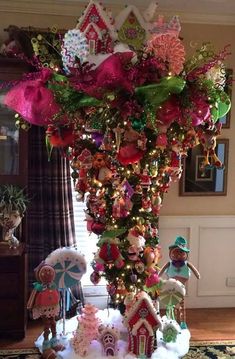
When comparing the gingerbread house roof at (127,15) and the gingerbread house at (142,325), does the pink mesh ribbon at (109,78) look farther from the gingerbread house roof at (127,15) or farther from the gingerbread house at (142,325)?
the gingerbread house at (142,325)

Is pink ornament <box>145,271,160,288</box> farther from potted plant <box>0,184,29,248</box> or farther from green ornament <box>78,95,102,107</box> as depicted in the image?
green ornament <box>78,95,102,107</box>

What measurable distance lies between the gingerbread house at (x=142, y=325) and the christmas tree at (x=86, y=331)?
0.70ft

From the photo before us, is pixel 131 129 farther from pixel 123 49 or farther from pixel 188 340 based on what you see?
pixel 188 340

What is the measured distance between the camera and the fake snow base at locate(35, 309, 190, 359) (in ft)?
8.36

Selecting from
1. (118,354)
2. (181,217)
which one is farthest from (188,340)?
(181,217)

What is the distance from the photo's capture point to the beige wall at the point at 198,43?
3092 millimetres

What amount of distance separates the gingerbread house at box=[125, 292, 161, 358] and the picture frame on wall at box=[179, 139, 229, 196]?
113cm

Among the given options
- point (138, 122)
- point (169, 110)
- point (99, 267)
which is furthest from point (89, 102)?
point (99, 267)

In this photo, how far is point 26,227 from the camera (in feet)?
10.2

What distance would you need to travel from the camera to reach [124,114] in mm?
2217

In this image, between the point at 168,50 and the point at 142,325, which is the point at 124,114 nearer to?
the point at 168,50

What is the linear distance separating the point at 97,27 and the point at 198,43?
1.15m

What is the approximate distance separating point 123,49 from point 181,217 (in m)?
1.51

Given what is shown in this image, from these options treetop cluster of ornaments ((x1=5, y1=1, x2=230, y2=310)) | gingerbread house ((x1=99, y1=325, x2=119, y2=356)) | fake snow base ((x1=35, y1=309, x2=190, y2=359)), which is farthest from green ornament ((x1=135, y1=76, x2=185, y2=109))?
fake snow base ((x1=35, y1=309, x2=190, y2=359))
